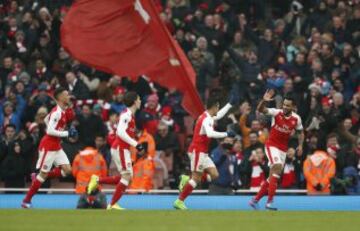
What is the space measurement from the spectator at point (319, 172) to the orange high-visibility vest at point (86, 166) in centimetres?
450

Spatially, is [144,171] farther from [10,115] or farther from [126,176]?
[10,115]

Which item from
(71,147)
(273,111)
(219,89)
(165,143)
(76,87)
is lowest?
(165,143)

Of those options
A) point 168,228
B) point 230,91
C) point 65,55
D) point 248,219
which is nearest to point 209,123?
point 248,219

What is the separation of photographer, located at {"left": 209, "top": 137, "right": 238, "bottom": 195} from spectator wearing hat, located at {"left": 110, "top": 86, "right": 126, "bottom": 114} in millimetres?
3184

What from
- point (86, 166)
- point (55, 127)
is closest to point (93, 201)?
point (55, 127)

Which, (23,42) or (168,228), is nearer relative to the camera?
(168,228)

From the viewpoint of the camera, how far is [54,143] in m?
22.8

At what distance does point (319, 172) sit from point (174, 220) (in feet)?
23.6

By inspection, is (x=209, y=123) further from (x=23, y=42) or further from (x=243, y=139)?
(x=23, y=42)

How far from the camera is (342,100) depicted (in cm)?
2742

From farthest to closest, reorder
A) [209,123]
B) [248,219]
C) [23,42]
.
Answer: [23,42]
[209,123]
[248,219]

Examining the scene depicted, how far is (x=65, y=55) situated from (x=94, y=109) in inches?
131

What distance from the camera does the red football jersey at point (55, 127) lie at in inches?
886

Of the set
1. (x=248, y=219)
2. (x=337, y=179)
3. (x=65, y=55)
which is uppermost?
(x=65, y=55)
